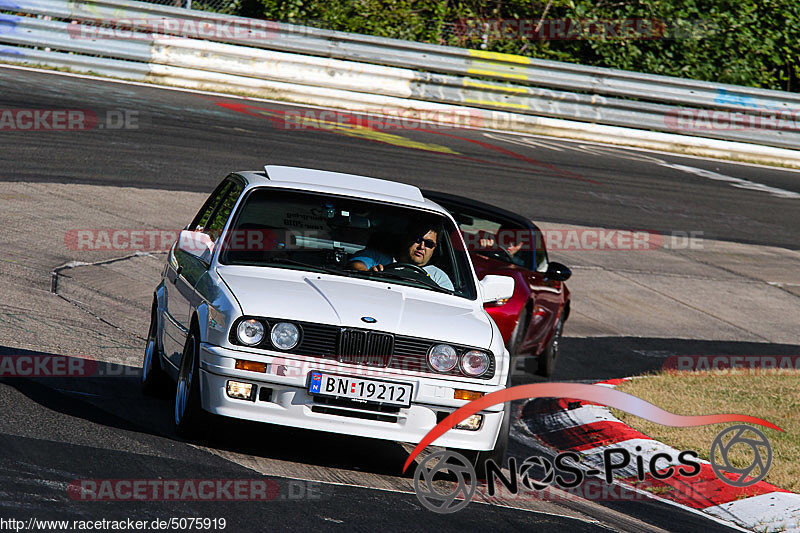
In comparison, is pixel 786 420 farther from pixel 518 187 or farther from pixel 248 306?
pixel 518 187

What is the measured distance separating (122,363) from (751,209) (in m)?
14.4

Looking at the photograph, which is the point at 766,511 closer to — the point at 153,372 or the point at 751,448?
the point at 751,448

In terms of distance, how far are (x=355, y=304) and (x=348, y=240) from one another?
127 centimetres

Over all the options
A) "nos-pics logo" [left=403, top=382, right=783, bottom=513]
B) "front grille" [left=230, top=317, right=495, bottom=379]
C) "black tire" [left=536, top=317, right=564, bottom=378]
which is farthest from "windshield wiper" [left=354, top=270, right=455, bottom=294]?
"black tire" [left=536, top=317, right=564, bottom=378]

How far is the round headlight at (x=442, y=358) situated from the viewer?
20.2 ft

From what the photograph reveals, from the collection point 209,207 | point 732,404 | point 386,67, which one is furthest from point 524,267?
point 386,67

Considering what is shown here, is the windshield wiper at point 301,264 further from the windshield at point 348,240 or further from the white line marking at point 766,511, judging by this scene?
the white line marking at point 766,511

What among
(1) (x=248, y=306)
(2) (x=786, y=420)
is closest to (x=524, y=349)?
(2) (x=786, y=420)

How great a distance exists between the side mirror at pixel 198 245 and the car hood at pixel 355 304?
14.0 inches

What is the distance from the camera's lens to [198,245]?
705cm

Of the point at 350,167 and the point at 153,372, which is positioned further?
the point at 350,167

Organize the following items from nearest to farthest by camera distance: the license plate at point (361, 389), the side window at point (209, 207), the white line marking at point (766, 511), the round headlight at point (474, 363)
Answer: the license plate at point (361, 389)
the round headlight at point (474, 363)
the white line marking at point (766, 511)
the side window at point (209, 207)

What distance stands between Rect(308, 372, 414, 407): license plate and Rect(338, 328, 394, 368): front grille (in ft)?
0.34

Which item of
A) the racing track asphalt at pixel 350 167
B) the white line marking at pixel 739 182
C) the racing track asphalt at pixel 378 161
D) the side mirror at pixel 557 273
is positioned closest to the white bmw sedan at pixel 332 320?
the racing track asphalt at pixel 350 167
